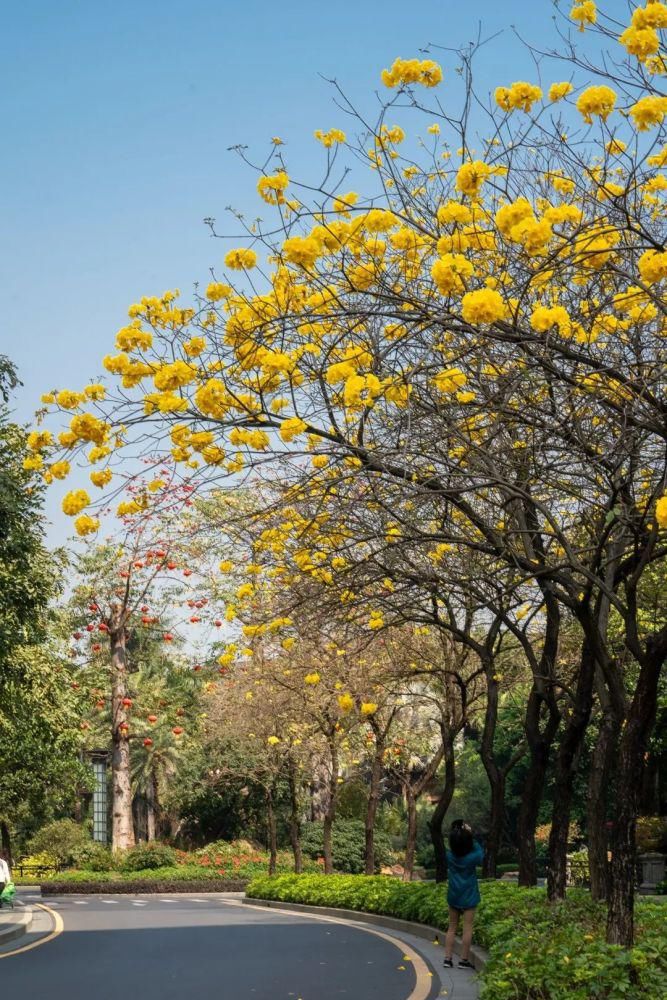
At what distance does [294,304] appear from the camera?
8570mm

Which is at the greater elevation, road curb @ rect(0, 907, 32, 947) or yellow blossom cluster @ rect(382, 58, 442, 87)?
yellow blossom cluster @ rect(382, 58, 442, 87)

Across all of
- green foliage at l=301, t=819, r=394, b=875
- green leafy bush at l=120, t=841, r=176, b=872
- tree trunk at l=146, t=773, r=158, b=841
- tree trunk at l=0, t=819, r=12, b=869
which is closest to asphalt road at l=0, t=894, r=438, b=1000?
green foliage at l=301, t=819, r=394, b=875

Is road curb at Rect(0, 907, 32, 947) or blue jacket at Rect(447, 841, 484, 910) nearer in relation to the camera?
blue jacket at Rect(447, 841, 484, 910)

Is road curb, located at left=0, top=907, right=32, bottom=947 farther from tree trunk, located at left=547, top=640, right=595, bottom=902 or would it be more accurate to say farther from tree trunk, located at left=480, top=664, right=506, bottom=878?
tree trunk, located at left=547, top=640, right=595, bottom=902

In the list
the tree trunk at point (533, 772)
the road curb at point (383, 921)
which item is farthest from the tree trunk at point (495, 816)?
the tree trunk at point (533, 772)

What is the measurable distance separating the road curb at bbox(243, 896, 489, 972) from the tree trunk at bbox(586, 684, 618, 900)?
5.38 ft

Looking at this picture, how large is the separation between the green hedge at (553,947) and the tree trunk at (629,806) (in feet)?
0.71

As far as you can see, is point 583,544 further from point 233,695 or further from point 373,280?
point 233,695

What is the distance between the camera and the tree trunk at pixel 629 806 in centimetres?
914

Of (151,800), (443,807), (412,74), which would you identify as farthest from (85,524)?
(151,800)

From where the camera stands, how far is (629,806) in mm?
9211

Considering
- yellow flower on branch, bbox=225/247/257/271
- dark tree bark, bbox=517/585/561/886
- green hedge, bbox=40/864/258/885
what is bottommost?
green hedge, bbox=40/864/258/885

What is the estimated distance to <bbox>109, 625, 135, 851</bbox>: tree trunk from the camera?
41.4m

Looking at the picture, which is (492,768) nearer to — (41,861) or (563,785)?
(563,785)
